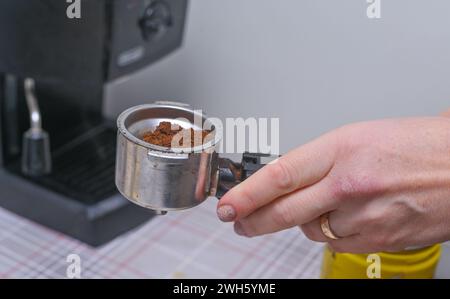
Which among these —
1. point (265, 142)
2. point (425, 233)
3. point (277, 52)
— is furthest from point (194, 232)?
point (425, 233)

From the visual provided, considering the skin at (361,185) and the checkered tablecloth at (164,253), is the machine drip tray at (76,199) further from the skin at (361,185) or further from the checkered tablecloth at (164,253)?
the skin at (361,185)

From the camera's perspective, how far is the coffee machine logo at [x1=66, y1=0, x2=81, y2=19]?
600 mm

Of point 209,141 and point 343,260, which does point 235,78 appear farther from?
point 209,141

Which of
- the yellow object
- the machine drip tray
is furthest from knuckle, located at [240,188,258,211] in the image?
the machine drip tray

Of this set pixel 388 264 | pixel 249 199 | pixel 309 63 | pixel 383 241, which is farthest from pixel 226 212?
pixel 309 63

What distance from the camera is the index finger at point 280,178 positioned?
1.37 feet

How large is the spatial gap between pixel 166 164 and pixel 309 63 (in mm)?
426

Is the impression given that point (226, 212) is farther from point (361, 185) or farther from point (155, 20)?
point (155, 20)

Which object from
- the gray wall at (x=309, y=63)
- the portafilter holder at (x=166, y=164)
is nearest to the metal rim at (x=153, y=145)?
the portafilter holder at (x=166, y=164)

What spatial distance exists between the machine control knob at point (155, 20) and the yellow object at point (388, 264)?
31 centimetres

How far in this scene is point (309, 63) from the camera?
0.75 metres

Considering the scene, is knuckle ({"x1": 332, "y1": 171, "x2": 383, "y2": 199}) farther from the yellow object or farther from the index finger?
the yellow object
